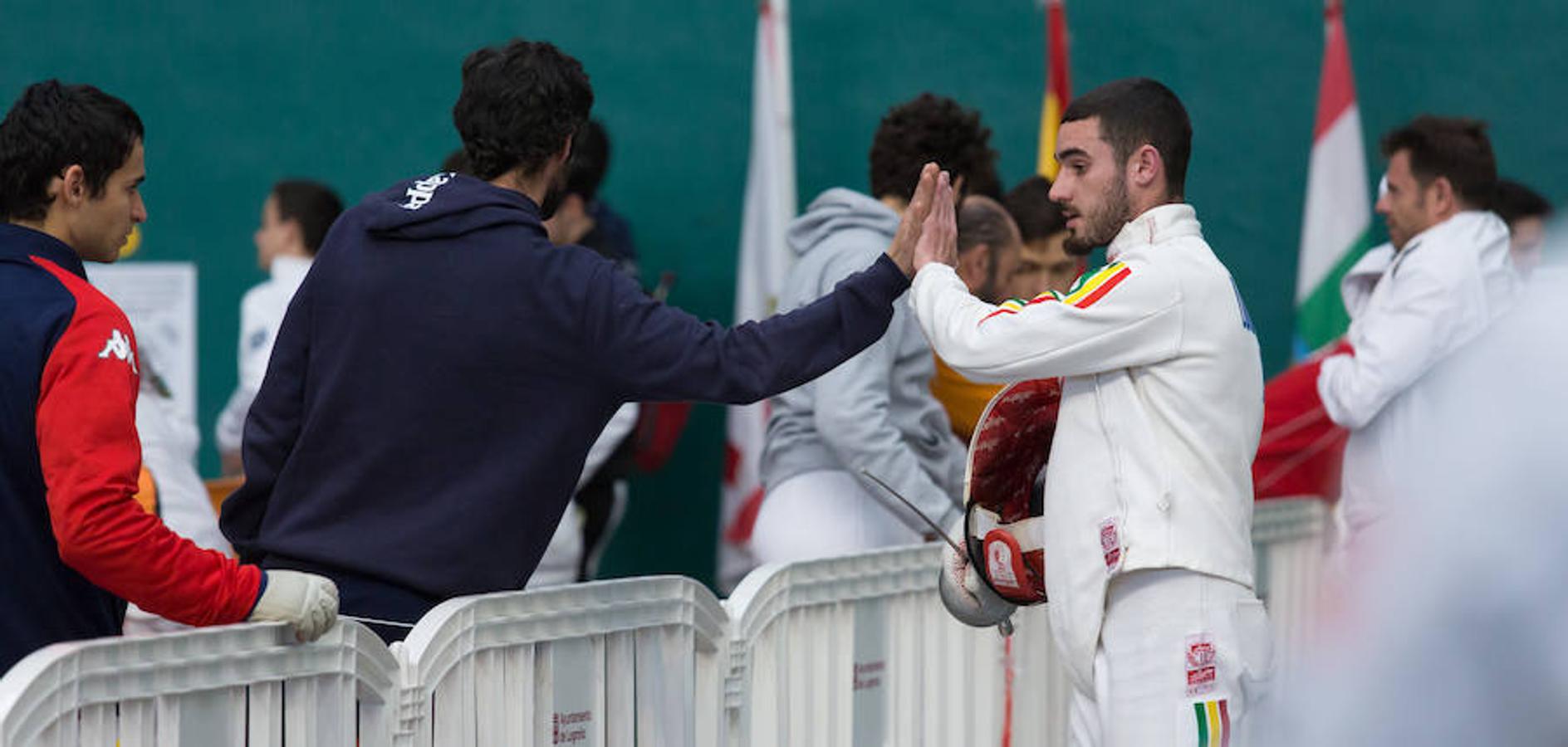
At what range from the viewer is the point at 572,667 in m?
3.41

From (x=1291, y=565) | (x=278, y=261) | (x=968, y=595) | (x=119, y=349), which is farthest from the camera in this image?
(x=278, y=261)

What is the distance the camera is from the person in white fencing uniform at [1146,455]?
3.24 metres

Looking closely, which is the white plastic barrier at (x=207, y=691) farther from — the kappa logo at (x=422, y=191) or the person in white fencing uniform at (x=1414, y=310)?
the person in white fencing uniform at (x=1414, y=310)

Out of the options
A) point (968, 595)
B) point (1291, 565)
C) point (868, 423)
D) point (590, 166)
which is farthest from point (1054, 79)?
point (968, 595)

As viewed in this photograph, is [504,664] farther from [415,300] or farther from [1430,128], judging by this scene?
[1430,128]

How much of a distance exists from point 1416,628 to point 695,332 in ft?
4.34

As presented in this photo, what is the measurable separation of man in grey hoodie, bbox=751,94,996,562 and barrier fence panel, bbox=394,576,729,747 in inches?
45.7

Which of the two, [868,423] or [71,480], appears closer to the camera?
[71,480]

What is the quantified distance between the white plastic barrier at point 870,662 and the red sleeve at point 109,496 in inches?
41.7

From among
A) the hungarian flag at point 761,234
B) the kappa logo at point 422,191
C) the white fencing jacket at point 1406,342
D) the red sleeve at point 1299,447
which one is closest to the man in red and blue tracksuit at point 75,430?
the kappa logo at point 422,191

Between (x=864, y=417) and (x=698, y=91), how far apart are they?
3665 mm

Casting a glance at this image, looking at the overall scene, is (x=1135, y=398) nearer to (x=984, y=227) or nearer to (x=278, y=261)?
(x=984, y=227)

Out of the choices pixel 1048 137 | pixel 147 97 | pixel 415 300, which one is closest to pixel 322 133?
pixel 147 97

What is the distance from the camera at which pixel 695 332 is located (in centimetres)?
333
